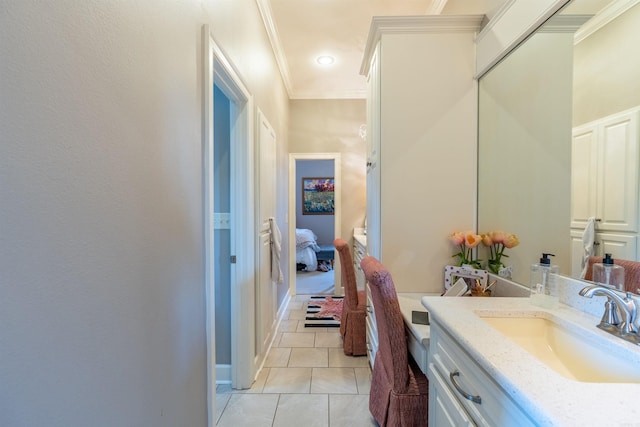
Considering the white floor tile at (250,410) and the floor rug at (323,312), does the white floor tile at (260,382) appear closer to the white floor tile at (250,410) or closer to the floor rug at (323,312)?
the white floor tile at (250,410)

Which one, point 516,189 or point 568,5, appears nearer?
point 568,5

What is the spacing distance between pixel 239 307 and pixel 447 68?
2076mm

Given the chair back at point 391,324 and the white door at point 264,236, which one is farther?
the white door at point 264,236

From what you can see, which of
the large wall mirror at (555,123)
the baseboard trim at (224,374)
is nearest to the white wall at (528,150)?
the large wall mirror at (555,123)

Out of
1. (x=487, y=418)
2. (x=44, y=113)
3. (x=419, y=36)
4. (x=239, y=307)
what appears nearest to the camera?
(x=44, y=113)

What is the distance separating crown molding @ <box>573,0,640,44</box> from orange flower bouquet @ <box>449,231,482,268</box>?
3.31ft

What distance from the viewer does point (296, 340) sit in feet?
9.48

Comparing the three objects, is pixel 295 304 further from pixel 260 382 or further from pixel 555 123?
pixel 555 123

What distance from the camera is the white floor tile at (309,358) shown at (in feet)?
8.02

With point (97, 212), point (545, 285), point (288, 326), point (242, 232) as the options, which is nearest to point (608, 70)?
point (545, 285)

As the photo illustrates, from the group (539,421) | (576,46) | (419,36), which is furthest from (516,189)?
(539,421)

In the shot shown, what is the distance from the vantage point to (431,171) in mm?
1862

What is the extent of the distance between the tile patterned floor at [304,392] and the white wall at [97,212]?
846mm

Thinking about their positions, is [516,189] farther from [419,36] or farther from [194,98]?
[194,98]
